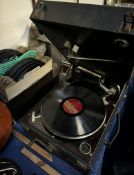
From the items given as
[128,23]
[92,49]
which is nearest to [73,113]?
[92,49]

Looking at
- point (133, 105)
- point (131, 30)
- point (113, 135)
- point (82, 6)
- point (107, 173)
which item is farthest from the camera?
point (133, 105)

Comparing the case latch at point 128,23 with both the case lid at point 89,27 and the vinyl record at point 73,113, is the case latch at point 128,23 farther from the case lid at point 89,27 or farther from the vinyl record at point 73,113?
the vinyl record at point 73,113

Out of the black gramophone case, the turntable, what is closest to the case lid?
the black gramophone case

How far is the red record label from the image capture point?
0.77 meters

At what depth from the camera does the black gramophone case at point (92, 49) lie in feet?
2.06

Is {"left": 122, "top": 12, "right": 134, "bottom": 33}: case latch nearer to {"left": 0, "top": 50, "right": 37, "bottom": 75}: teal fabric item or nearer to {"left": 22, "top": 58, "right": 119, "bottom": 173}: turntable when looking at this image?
{"left": 22, "top": 58, "right": 119, "bottom": 173}: turntable

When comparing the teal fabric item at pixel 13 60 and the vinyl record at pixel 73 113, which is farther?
the teal fabric item at pixel 13 60

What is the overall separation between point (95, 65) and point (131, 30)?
0.31 m

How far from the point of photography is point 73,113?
76cm

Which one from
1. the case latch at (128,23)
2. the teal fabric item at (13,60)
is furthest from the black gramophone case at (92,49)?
the teal fabric item at (13,60)

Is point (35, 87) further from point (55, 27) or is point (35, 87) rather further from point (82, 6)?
point (82, 6)

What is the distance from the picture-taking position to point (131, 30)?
572 millimetres

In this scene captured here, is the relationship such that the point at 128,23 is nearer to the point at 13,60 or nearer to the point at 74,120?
the point at 74,120

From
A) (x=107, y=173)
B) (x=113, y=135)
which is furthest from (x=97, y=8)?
(x=107, y=173)
